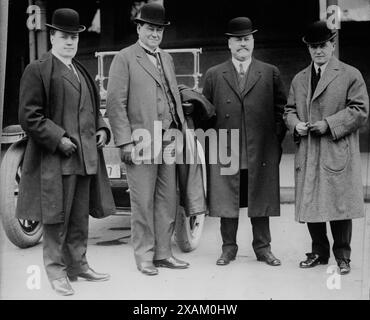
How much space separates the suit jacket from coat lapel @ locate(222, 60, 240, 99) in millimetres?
544

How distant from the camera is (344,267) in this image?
4.36m

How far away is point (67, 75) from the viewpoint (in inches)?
158

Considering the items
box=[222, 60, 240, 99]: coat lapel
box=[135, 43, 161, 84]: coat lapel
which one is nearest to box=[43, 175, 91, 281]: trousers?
box=[135, 43, 161, 84]: coat lapel

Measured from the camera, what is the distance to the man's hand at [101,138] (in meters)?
4.22

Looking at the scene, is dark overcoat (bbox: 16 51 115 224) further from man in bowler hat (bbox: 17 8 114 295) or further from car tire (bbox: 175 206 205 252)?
car tire (bbox: 175 206 205 252)

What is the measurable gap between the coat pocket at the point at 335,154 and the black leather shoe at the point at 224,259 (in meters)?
1.00

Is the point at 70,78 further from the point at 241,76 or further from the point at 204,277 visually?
the point at 204,277

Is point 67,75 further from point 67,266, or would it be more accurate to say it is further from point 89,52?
point 89,52

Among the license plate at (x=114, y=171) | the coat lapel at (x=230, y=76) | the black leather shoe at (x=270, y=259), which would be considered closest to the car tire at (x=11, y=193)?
the license plate at (x=114, y=171)

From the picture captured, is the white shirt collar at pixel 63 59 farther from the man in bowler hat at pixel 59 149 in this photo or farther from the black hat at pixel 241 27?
the black hat at pixel 241 27

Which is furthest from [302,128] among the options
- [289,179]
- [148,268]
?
[289,179]

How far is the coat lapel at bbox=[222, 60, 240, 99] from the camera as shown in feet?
15.3

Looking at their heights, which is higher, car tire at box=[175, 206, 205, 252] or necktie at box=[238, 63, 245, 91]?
necktie at box=[238, 63, 245, 91]

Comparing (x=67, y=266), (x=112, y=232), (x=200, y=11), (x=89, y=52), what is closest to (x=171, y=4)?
(x=200, y=11)
